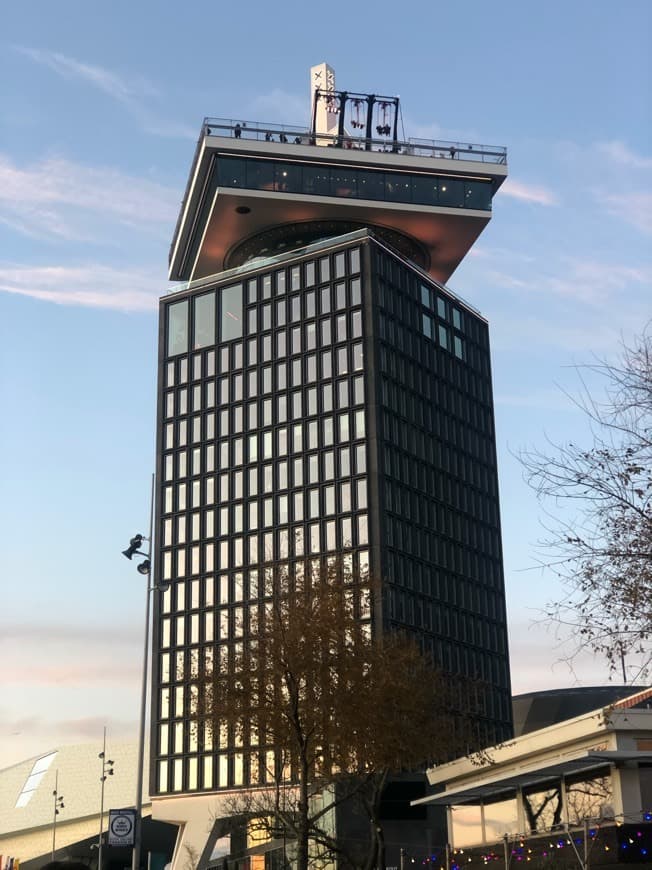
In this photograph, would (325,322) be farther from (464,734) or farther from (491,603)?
(464,734)

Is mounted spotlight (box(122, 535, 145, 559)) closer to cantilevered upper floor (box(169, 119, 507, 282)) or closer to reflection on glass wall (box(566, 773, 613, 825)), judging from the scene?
reflection on glass wall (box(566, 773, 613, 825))

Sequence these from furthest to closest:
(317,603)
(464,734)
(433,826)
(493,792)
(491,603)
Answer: (491,603) → (433,826) → (464,734) → (317,603) → (493,792)

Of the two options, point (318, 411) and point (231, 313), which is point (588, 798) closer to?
point (318, 411)

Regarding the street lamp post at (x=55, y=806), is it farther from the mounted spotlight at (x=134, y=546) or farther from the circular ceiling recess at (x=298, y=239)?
the mounted spotlight at (x=134, y=546)

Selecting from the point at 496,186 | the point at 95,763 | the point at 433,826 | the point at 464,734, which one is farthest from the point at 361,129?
the point at 95,763

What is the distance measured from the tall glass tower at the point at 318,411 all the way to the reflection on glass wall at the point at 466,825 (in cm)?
5694

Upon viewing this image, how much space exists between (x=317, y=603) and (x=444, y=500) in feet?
226

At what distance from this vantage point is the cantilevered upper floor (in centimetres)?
12062

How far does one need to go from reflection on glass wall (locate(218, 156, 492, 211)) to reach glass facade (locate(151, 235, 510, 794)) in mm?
6865

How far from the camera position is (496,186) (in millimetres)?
127125

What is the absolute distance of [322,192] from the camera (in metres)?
121

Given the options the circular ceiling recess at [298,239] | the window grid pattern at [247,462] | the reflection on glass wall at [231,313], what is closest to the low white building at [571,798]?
the window grid pattern at [247,462]

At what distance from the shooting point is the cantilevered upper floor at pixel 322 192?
396ft

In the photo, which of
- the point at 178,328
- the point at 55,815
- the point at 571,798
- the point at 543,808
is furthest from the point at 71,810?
the point at 571,798
